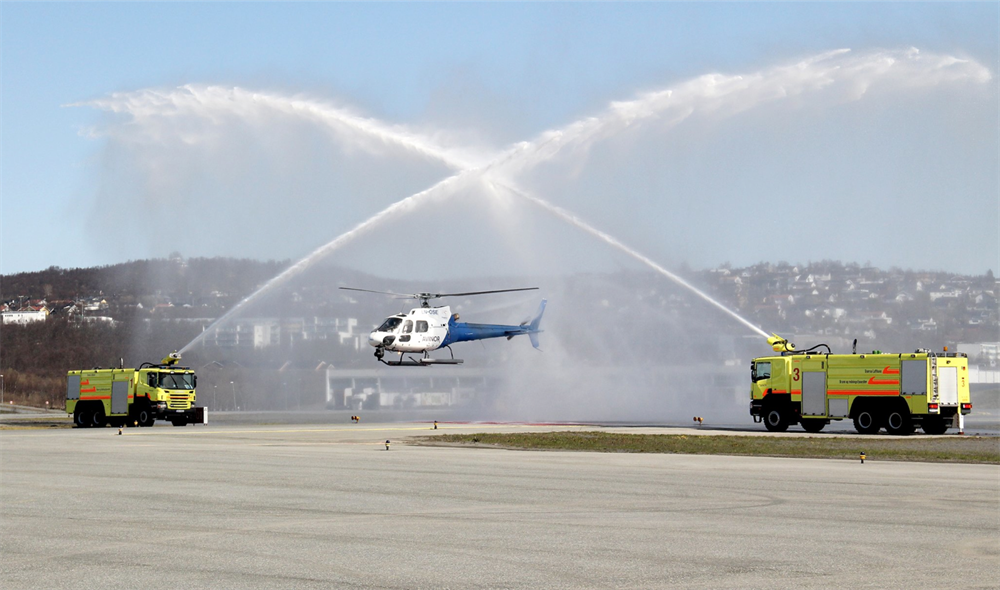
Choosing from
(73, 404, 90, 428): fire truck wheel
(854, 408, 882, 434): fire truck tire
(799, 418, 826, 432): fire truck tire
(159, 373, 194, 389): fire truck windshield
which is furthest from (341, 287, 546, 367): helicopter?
(73, 404, 90, 428): fire truck wheel

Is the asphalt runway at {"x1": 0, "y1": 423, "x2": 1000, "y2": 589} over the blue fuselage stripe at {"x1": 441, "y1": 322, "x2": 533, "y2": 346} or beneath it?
beneath

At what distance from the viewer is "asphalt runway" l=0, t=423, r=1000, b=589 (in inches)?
472

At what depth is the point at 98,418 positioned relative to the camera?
59094 mm

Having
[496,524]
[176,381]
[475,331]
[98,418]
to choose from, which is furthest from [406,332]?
[496,524]

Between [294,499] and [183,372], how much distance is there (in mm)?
41369

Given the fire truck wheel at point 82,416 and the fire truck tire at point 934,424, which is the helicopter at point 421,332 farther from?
the fire truck tire at point 934,424

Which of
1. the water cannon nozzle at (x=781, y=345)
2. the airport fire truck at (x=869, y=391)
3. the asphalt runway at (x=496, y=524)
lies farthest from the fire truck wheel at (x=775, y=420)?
the asphalt runway at (x=496, y=524)

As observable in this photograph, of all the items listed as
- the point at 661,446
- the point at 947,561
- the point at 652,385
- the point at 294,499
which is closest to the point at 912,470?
the point at 661,446

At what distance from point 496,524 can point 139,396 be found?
153ft

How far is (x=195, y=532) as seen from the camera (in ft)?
50.3

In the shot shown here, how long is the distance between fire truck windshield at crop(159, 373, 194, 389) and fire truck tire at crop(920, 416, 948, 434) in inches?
1541

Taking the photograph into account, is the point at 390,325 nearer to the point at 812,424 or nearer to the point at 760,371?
the point at 760,371

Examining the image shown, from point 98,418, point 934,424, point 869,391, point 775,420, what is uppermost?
point 869,391

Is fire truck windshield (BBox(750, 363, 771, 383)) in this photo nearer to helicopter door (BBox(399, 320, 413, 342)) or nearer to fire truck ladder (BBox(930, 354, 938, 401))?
fire truck ladder (BBox(930, 354, 938, 401))
